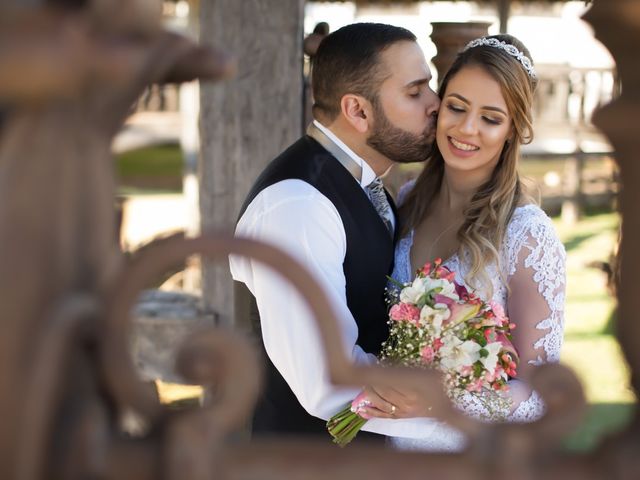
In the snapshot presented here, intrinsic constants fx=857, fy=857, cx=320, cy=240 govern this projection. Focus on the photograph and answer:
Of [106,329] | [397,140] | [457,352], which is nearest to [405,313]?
[457,352]

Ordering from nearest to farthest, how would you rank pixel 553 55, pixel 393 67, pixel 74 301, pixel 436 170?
pixel 74 301 → pixel 393 67 → pixel 436 170 → pixel 553 55

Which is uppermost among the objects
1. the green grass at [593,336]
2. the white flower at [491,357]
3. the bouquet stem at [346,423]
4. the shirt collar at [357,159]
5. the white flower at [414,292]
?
the shirt collar at [357,159]

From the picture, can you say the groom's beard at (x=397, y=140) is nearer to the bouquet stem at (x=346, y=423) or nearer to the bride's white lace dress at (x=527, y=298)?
the bride's white lace dress at (x=527, y=298)

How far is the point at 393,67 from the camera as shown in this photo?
2863 millimetres

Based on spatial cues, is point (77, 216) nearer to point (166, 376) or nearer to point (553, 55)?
point (166, 376)

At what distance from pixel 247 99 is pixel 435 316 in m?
1.72

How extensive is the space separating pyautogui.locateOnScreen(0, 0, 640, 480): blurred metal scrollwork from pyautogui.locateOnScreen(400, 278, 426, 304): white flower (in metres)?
1.50

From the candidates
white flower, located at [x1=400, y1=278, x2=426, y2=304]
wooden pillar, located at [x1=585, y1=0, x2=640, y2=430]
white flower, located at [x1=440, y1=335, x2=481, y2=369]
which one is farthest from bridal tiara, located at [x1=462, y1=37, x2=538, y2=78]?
wooden pillar, located at [x1=585, y1=0, x2=640, y2=430]

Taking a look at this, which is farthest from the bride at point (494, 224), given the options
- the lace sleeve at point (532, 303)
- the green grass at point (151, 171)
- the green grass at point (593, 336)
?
the green grass at point (151, 171)

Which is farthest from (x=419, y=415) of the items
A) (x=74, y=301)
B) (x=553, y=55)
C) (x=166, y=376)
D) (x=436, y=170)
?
(x=553, y=55)

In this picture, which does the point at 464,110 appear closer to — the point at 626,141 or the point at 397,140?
the point at 397,140

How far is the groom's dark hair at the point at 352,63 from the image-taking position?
A: 113 inches

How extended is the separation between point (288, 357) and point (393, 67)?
105cm

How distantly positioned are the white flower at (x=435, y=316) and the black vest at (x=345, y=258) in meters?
0.39
